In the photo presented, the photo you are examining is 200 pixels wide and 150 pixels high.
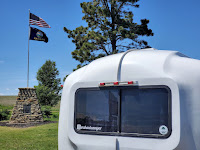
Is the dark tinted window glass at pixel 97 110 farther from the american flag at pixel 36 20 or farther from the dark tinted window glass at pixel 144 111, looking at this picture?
the american flag at pixel 36 20

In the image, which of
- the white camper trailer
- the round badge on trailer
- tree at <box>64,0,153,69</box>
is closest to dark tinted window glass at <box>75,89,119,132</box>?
the white camper trailer

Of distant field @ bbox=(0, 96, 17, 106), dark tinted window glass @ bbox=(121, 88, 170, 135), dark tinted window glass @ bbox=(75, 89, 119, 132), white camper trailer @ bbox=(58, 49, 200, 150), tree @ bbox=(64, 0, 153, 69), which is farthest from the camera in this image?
distant field @ bbox=(0, 96, 17, 106)

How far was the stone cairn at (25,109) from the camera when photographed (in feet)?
72.3

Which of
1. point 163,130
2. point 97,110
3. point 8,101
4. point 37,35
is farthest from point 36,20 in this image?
point 8,101

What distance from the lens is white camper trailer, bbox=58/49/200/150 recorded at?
13.4ft

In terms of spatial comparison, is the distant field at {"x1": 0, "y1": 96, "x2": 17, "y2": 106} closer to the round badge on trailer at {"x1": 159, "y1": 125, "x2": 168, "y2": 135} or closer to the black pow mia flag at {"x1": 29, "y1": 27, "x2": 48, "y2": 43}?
the black pow mia flag at {"x1": 29, "y1": 27, "x2": 48, "y2": 43}

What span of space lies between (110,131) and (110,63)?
118cm

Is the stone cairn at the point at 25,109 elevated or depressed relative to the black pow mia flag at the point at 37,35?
depressed

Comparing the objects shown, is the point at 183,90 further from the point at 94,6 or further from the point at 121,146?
the point at 94,6

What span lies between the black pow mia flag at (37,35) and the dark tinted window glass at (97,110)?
20761 millimetres

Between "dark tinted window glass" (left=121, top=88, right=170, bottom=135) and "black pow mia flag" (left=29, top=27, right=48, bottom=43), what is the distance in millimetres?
21327

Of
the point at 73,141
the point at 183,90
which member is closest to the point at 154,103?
the point at 183,90

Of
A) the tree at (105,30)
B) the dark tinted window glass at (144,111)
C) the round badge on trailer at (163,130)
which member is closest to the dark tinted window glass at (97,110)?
the dark tinted window glass at (144,111)

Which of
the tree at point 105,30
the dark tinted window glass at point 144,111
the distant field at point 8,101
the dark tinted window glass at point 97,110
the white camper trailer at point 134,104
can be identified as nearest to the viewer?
the white camper trailer at point 134,104
